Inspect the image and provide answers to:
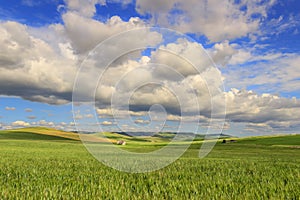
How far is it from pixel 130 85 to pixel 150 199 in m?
14.5

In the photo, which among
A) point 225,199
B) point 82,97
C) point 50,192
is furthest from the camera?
point 82,97

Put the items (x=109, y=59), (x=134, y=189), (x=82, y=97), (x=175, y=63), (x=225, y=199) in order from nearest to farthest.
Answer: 1. (x=225, y=199)
2. (x=134, y=189)
3. (x=82, y=97)
4. (x=109, y=59)
5. (x=175, y=63)

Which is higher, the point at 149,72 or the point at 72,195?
the point at 149,72

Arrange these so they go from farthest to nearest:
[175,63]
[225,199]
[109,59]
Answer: [175,63], [109,59], [225,199]

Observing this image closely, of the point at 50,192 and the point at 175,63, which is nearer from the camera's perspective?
the point at 50,192

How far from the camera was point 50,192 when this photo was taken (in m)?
8.39

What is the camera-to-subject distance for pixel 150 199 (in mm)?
7992

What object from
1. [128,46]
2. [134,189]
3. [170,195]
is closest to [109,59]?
[128,46]

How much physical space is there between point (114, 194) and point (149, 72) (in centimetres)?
1508

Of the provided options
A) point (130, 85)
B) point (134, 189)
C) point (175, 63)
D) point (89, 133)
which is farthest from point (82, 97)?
point (134, 189)

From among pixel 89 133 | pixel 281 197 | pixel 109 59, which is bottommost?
pixel 281 197

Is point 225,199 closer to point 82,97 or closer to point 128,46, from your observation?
point 82,97

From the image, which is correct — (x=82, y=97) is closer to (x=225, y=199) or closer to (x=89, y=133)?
(x=89, y=133)

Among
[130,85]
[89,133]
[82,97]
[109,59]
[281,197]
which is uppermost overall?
[109,59]
